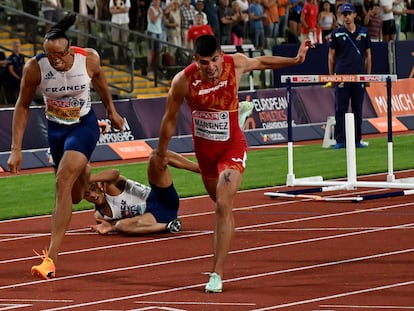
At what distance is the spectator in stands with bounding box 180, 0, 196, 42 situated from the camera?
30828mm

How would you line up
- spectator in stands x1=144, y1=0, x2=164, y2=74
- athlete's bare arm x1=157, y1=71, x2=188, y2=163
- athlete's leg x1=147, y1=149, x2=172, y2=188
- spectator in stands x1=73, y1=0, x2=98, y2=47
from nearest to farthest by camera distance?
athlete's bare arm x1=157, y1=71, x2=188, y2=163 < athlete's leg x1=147, y1=149, x2=172, y2=188 < spectator in stands x1=73, y1=0, x2=98, y2=47 < spectator in stands x1=144, y1=0, x2=164, y2=74

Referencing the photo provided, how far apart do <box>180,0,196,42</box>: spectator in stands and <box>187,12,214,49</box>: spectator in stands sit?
0.61 m

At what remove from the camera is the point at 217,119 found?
36.1 ft

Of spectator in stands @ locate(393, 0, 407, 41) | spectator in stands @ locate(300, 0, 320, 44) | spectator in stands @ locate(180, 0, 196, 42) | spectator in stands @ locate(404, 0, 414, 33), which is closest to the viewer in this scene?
spectator in stands @ locate(180, 0, 196, 42)

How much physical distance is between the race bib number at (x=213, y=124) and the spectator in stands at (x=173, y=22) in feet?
63.6

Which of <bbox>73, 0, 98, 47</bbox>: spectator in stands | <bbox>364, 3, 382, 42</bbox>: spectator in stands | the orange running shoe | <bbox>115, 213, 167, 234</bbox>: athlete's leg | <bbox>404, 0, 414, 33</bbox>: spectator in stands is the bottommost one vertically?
<bbox>404, 0, 414, 33</bbox>: spectator in stands

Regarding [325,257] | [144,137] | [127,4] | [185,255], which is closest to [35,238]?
[185,255]

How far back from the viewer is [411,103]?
96.9 ft

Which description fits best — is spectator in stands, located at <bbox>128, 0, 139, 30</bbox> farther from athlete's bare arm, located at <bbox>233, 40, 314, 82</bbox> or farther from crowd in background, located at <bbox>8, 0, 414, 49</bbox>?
athlete's bare arm, located at <bbox>233, 40, 314, 82</bbox>

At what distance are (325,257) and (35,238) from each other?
11.6 feet

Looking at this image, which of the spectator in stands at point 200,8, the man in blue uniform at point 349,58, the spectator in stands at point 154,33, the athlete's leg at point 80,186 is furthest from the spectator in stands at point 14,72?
the athlete's leg at point 80,186

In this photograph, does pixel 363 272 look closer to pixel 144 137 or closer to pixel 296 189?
pixel 296 189

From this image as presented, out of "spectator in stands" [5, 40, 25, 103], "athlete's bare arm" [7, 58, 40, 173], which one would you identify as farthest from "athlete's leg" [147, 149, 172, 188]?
"spectator in stands" [5, 40, 25, 103]

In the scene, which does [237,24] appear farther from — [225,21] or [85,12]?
[85,12]
